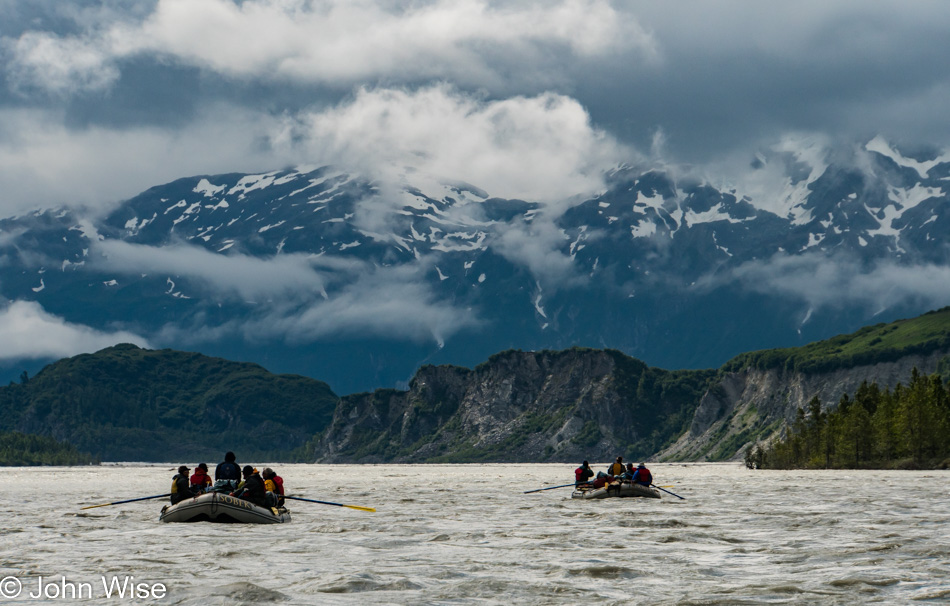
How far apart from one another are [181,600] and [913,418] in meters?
176

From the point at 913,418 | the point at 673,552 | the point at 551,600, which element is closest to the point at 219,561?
the point at 551,600

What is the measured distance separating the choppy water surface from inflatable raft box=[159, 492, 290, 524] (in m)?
0.75

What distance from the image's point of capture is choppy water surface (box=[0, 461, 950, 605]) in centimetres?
3797

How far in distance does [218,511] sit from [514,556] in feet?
67.4

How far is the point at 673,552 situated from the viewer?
50.2 meters

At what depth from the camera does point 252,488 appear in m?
64.6

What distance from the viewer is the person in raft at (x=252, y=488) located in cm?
6431

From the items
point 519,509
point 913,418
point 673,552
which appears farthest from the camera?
point 913,418

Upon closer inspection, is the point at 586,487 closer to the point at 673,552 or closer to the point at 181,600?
the point at 673,552

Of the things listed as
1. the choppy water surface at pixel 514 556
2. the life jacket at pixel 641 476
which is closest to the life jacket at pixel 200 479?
the choppy water surface at pixel 514 556
